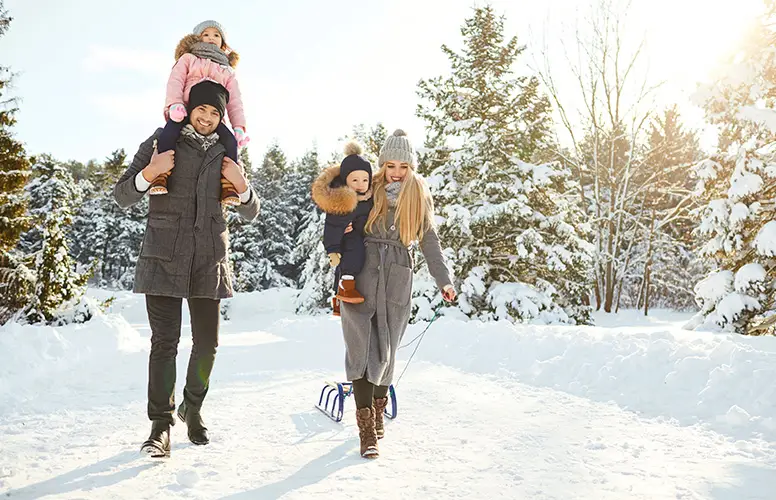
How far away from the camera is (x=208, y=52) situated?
4078 mm

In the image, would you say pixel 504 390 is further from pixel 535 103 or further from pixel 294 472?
pixel 535 103

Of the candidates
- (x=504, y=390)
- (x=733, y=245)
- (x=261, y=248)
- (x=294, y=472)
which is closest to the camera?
(x=294, y=472)

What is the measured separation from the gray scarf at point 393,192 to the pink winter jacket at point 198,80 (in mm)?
1161

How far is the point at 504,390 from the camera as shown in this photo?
229 inches

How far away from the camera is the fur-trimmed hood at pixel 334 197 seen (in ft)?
12.9

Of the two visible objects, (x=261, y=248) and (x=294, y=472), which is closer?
(x=294, y=472)

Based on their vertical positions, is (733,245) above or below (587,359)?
above

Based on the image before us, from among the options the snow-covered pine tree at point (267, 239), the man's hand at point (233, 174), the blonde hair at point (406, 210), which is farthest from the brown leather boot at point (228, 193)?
the snow-covered pine tree at point (267, 239)

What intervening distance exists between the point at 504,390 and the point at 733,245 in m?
8.64

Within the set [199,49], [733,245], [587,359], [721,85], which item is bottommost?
[587,359]

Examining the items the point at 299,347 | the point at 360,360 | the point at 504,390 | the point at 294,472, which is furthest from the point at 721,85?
the point at 294,472

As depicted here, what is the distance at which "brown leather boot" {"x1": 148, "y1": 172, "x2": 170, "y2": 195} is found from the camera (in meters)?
3.34

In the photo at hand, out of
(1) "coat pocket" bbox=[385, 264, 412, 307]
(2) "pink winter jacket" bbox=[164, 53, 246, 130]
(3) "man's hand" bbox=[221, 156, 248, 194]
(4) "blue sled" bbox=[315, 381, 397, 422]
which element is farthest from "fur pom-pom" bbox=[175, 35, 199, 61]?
(4) "blue sled" bbox=[315, 381, 397, 422]

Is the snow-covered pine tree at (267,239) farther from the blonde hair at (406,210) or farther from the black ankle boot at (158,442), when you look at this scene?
the black ankle boot at (158,442)
